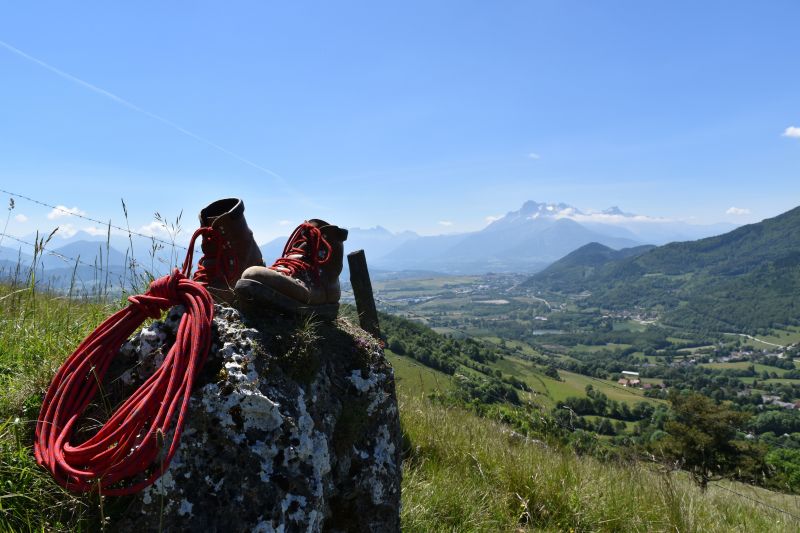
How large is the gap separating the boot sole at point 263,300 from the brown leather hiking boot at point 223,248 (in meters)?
0.30

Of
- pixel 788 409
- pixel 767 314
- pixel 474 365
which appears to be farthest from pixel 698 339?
pixel 474 365

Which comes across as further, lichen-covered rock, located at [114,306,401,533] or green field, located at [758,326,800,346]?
green field, located at [758,326,800,346]

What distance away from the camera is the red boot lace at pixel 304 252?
2855mm

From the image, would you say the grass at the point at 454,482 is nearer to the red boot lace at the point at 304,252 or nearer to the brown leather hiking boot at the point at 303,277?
the brown leather hiking boot at the point at 303,277

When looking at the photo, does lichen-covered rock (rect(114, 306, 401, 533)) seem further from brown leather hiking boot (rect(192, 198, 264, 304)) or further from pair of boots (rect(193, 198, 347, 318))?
brown leather hiking boot (rect(192, 198, 264, 304))

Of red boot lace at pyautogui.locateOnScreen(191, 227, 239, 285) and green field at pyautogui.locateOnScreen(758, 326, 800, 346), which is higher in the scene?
red boot lace at pyautogui.locateOnScreen(191, 227, 239, 285)

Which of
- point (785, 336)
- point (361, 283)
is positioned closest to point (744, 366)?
point (785, 336)

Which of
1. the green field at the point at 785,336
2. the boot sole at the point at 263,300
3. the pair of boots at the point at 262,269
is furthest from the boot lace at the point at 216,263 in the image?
the green field at the point at 785,336

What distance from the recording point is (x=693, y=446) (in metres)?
24.2

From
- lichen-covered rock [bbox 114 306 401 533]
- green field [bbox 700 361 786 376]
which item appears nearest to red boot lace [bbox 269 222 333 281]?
lichen-covered rock [bbox 114 306 401 533]

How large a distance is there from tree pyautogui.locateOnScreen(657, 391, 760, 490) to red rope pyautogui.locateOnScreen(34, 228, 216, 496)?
27405 mm

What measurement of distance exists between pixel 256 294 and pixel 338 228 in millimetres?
1049

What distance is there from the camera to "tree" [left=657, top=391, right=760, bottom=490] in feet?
76.7

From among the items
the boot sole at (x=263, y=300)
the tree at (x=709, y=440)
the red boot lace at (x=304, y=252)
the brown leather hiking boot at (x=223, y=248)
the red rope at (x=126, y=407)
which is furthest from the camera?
the tree at (x=709, y=440)
